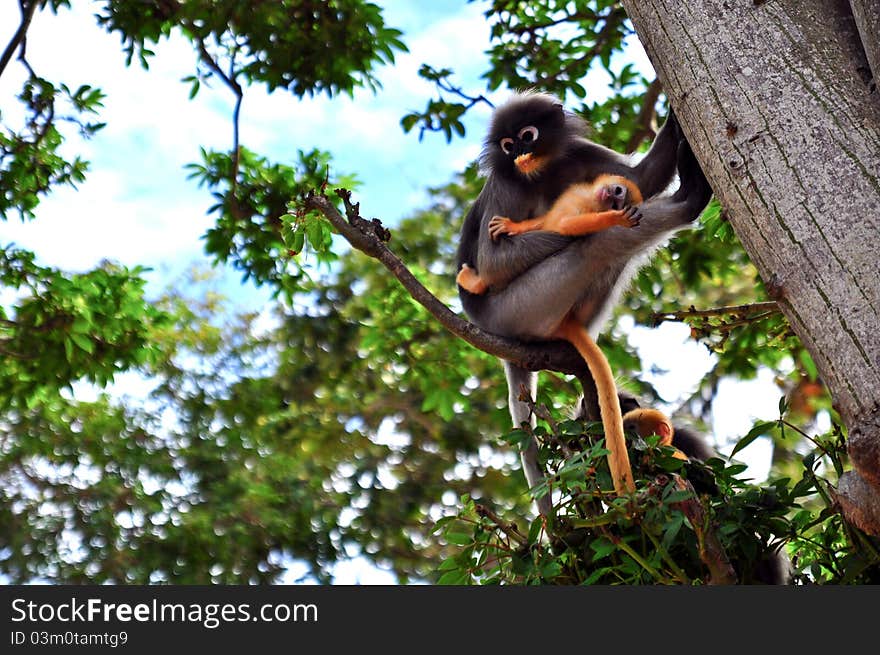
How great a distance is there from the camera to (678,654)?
4.78 ft

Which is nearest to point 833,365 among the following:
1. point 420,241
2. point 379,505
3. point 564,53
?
point 564,53

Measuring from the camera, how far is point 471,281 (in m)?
2.88

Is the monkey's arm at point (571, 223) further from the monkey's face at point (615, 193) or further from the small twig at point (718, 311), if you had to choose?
the small twig at point (718, 311)

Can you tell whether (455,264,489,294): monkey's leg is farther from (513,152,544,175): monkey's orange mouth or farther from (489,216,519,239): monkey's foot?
(513,152,544,175): monkey's orange mouth

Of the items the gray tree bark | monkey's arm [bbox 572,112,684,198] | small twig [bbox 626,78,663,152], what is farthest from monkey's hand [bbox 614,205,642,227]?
small twig [bbox 626,78,663,152]

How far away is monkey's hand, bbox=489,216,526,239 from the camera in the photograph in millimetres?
2705

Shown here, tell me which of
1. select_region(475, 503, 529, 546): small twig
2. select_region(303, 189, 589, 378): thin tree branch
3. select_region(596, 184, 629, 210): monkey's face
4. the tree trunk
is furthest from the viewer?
select_region(596, 184, 629, 210): monkey's face

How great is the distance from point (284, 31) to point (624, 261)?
2577 millimetres

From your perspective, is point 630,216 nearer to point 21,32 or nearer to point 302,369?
point 21,32

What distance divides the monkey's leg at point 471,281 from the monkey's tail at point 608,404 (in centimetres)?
29

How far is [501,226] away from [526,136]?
252mm

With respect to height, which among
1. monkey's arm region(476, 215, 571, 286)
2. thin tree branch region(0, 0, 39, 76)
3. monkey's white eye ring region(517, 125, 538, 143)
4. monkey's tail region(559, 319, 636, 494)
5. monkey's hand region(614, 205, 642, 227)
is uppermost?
thin tree branch region(0, 0, 39, 76)

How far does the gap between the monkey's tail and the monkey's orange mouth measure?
0.42m

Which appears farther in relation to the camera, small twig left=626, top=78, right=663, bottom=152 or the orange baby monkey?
small twig left=626, top=78, right=663, bottom=152
